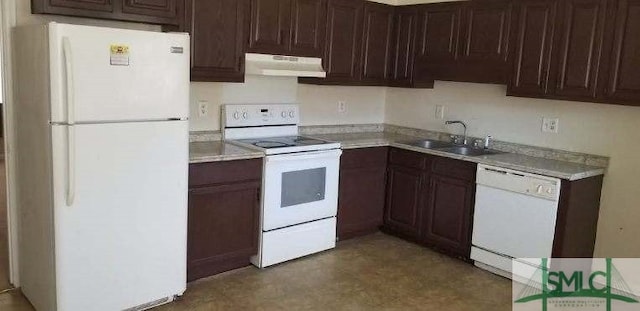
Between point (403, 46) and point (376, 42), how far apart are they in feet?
0.84

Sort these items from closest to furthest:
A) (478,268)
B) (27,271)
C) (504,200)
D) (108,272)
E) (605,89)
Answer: (108,272) < (27,271) < (605,89) < (504,200) < (478,268)

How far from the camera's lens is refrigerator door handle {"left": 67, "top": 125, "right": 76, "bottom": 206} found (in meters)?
2.54

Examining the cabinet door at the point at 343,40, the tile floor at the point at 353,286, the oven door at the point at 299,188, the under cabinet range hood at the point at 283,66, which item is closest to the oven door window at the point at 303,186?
the oven door at the point at 299,188

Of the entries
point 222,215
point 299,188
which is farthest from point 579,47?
point 222,215

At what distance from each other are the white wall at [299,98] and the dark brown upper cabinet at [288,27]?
0.40m

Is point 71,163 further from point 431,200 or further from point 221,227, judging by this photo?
point 431,200

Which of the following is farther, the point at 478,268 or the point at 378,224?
the point at 378,224

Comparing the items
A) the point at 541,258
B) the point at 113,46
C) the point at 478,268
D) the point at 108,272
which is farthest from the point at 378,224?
the point at 113,46

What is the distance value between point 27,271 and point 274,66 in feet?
6.68

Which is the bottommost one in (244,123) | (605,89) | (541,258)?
(541,258)

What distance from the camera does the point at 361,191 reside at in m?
4.36

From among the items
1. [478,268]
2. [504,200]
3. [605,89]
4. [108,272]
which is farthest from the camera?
[478,268]

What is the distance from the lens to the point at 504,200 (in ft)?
12.0

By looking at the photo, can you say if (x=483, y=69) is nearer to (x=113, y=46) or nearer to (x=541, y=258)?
(x=541, y=258)
